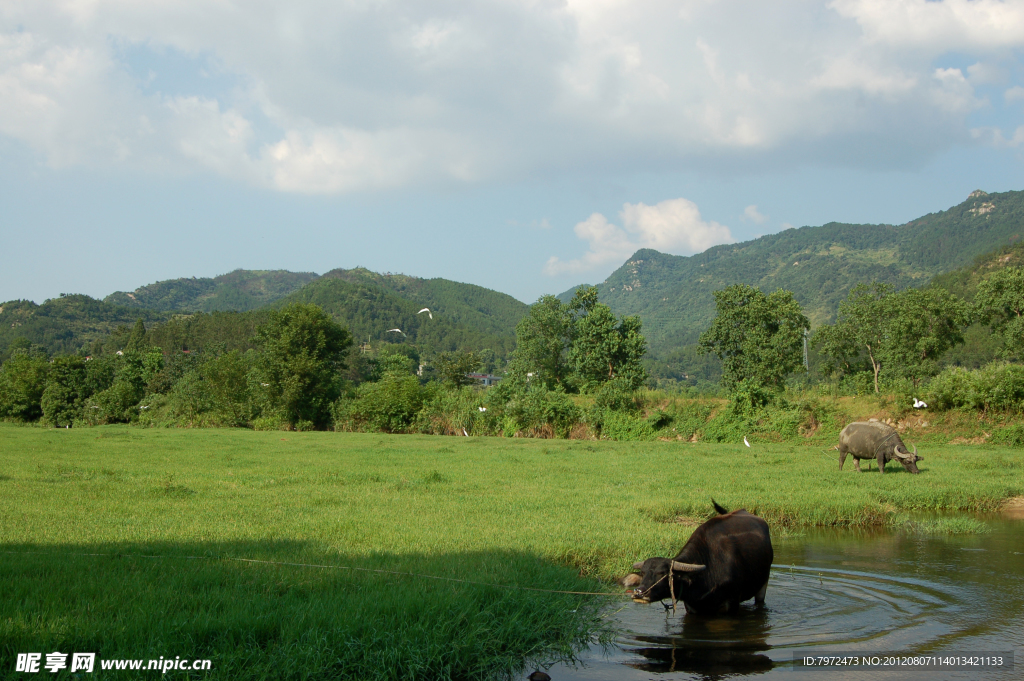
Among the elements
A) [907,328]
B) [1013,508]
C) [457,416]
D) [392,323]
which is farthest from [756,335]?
[392,323]

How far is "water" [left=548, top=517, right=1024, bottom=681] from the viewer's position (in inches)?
237

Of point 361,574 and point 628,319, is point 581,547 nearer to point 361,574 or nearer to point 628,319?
point 361,574

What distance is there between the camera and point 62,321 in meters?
174

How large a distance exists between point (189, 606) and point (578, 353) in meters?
38.0

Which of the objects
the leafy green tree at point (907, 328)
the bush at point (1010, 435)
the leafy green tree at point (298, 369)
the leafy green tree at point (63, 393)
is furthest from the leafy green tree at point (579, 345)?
the leafy green tree at point (63, 393)

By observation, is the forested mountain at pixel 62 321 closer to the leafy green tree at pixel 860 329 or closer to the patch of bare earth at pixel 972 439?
the leafy green tree at pixel 860 329

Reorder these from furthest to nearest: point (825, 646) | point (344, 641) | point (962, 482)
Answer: point (962, 482), point (825, 646), point (344, 641)

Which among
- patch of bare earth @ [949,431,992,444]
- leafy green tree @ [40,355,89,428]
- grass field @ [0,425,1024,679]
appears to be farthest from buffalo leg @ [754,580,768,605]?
leafy green tree @ [40,355,89,428]

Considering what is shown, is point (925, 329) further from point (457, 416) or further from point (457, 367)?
point (457, 367)

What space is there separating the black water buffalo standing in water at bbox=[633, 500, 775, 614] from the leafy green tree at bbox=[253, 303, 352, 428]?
42.7 meters

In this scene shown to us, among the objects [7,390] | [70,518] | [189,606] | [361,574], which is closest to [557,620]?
[361,574]

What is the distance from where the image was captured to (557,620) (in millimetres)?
6645

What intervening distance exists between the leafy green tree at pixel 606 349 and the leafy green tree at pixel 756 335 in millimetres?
4202

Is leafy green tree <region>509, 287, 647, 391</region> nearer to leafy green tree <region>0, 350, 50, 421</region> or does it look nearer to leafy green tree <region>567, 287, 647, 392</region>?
leafy green tree <region>567, 287, 647, 392</region>
